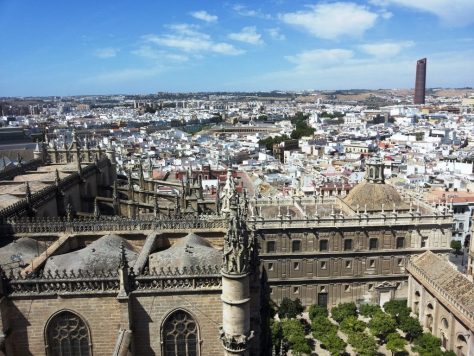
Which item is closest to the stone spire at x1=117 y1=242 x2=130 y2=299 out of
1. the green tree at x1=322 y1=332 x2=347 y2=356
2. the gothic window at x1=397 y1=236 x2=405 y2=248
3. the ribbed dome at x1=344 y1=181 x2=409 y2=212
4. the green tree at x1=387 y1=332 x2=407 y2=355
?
the green tree at x1=322 y1=332 x2=347 y2=356

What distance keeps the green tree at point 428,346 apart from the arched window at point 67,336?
69.5 feet

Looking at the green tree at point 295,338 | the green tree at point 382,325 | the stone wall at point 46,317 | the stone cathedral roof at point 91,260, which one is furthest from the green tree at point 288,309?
the stone wall at point 46,317

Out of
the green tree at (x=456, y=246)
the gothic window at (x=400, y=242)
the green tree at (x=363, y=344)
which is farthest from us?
the green tree at (x=456, y=246)

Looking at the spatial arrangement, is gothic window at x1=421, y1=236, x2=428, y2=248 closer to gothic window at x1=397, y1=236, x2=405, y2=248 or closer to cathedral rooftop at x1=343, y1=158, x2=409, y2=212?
gothic window at x1=397, y1=236, x2=405, y2=248

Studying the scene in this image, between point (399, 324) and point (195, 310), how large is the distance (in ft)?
77.5

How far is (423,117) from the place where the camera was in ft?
637

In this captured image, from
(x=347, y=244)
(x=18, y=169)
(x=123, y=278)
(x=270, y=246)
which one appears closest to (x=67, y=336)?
(x=123, y=278)

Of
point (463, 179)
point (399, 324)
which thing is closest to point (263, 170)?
point (463, 179)

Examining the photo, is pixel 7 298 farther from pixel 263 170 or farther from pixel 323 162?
pixel 323 162

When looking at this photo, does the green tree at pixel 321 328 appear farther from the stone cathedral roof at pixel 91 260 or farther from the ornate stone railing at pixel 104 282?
the ornate stone railing at pixel 104 282

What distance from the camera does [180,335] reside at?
43.6 feet

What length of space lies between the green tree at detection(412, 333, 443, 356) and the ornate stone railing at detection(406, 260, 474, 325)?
7.28 feet

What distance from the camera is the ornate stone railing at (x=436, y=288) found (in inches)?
1048

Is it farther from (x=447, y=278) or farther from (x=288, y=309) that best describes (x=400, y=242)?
(x=288, y=309)
